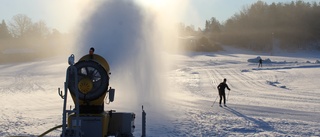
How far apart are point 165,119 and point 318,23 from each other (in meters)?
105

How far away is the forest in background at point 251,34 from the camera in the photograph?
9600 centimetres

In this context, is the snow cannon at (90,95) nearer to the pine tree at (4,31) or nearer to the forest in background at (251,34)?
the forest in background at (251,34)

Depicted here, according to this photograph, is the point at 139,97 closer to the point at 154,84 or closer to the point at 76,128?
the point at 154,84

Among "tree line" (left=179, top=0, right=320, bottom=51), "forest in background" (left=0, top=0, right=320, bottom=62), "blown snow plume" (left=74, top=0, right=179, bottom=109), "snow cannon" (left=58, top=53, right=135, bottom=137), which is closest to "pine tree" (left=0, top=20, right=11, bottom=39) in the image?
"forest in background" (left=0, top=0, right=320, bottom=62)

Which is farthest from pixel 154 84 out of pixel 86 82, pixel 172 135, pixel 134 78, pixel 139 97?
pixel 86 82

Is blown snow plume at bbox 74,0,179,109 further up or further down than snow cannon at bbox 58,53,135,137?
further up

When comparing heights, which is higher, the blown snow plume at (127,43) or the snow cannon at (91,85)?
the blown snow plume at (127,43)

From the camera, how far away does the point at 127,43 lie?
25.1 m

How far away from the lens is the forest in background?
315 ft

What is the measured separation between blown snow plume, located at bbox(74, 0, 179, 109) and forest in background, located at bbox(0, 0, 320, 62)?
6557 centimetres

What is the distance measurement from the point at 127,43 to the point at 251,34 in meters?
89.6

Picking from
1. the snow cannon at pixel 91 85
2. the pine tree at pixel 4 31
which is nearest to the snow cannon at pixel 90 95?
the snow cannon at pixel 91 85

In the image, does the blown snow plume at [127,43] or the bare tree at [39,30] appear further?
the bare tree at [39,30]

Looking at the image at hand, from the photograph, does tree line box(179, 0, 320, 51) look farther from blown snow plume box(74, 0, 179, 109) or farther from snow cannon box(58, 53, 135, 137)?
snow cannon box(58, 53, 135, 137)
